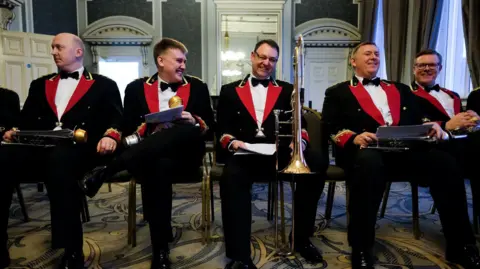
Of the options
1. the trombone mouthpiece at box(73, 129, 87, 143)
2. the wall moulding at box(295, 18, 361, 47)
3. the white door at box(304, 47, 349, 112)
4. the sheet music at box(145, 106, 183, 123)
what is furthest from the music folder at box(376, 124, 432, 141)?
the wall moulding at box(295, 18, 361, 47)

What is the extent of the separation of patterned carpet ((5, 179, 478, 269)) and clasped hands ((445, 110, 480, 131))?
680 mm

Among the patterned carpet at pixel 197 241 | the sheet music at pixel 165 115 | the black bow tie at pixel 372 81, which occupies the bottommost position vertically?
the patterned carpet at pixel 197 241

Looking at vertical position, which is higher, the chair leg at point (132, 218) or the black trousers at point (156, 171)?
the black trousers at point (156, 171)

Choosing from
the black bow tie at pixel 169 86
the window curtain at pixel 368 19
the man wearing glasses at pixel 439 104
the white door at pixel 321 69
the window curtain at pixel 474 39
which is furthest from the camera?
the white door at pixel 321 69

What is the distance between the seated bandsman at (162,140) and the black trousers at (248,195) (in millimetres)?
273

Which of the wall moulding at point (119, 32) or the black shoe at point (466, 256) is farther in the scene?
the wall moulding at point (119, 32)

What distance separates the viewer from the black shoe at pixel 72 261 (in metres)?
1.66

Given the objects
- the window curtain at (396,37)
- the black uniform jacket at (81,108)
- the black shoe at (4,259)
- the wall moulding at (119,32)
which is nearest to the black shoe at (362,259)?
the black uniform jacket at (81,108)

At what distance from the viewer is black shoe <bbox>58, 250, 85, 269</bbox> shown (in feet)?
5.45

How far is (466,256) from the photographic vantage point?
172 centimetres

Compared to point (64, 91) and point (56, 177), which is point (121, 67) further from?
point (56, 177)

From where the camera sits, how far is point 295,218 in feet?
6.06

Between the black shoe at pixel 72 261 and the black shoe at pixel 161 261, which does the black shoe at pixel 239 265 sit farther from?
the black shoe at pixel 72 261

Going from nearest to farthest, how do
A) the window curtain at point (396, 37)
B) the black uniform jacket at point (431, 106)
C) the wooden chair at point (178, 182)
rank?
the wooden chair at point (178, 182) → the black uniform jacket at point (431, 106) → the window curtain at point (396, 37)
